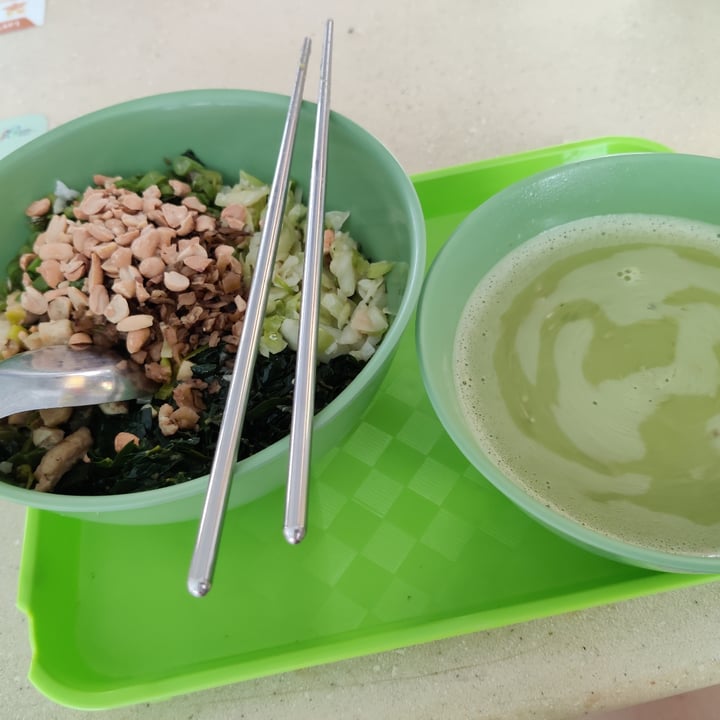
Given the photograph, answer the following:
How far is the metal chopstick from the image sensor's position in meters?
0.55

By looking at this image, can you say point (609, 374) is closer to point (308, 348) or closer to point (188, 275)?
point (308, 348)

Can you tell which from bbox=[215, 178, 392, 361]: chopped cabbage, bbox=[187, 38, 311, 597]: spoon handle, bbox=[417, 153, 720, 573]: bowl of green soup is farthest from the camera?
bbox=[215, 178, 392, 361]: chopped cabbage

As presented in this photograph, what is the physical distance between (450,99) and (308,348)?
85 centimetres

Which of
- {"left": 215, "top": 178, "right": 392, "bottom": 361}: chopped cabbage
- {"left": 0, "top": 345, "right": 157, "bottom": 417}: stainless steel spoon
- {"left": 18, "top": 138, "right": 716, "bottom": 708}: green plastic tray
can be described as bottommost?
{"left": 18, "top": 138, "right": 716, "bottom": 708}: green plastic tray

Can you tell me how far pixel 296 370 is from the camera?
2.25 feet

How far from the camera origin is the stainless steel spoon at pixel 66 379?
0.76m

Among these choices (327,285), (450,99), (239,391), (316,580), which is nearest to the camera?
(239,391)

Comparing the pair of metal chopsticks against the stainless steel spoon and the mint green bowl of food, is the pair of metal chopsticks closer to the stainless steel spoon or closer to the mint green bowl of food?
the mint green bowl of food

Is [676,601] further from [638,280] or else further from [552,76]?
[552,76]

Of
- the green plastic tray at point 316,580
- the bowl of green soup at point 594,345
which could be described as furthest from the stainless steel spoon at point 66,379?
the bowl of green soup at point 594,345

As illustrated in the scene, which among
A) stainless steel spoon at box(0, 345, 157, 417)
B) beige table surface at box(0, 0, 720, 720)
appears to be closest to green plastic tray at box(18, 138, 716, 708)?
beige table surface at box(0, 0, 720, 720)

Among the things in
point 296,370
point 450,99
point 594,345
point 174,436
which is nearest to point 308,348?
point 296,370

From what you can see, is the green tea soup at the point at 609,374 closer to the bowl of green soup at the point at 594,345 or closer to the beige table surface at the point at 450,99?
the bowl of green soup at the point at 594,345

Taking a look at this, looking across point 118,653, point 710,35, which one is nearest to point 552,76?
point 710,35
